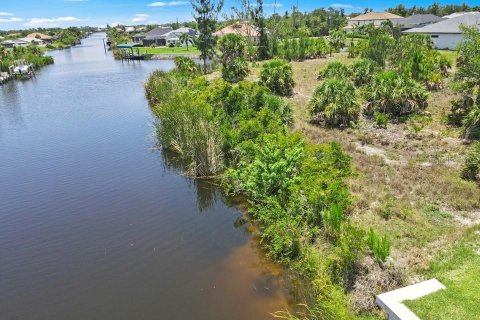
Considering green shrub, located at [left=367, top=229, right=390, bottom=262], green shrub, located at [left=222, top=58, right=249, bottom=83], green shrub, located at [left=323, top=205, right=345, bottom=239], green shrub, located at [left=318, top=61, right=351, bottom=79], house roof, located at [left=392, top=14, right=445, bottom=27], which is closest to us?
green shrub, located at [left=367, top=229, right=390, bottom=262]

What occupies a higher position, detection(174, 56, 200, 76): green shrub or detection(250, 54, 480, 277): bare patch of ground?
detection(174, 56, 200, 76): green shrub

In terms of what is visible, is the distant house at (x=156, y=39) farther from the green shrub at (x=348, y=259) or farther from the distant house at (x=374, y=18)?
the green shrub at (x=348, y=259)

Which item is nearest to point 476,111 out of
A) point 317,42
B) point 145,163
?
point 145,163

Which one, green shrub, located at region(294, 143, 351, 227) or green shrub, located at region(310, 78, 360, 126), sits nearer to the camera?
green shrub, located at region(294, 143, 351, 227)

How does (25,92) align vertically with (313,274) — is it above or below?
above

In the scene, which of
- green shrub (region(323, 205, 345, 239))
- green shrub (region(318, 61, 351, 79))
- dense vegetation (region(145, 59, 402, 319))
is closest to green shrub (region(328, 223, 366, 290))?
dense vegetation (region(145, 59, 402, 319))

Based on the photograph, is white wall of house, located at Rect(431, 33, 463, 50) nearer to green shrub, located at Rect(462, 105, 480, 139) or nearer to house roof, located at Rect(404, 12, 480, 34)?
house roof, located at Rect(404, 12, 480, 34)

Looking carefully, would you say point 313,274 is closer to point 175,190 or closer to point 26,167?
point 175,190
